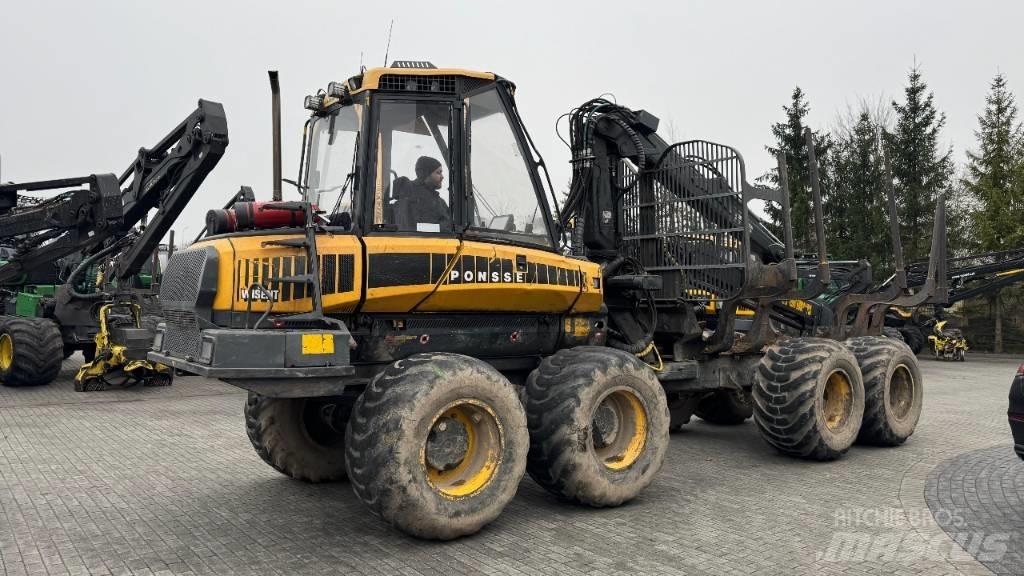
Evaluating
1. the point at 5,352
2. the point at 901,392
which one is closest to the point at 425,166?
the point at 901,392

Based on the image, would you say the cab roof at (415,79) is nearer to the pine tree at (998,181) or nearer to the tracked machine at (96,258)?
the tracked machine at (96,258)

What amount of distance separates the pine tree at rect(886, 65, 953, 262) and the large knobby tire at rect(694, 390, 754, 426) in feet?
65.8

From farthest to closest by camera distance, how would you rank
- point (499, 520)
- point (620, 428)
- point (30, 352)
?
point (30, 352)
point (620, 428)
point (499, 520)

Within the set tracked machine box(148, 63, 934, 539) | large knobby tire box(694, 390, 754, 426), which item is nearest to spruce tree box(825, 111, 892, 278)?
large knobby tire box(694, 390, 754, 426)

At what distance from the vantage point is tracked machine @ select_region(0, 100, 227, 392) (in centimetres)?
1307

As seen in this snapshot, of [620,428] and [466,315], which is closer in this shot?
[466,315]

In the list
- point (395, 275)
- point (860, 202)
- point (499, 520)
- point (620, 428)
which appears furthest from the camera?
point (860, 202)

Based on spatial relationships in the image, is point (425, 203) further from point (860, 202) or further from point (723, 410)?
point (860, 202)

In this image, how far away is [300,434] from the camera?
272 inches

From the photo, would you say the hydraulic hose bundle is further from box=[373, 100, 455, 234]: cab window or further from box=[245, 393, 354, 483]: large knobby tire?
box=[245, 393, 354, 483]: large knobby tire

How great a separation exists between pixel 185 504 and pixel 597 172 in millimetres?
5062

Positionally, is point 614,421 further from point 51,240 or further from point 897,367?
point 51,240

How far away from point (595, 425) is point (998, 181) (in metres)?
26.9

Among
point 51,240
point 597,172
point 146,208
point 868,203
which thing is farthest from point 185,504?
point 868,203
